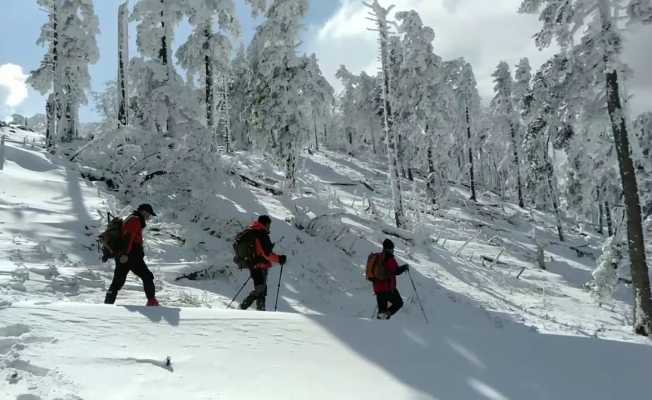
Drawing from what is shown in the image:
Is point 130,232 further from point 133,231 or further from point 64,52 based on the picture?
point 64,52

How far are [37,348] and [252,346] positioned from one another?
83.9 inches

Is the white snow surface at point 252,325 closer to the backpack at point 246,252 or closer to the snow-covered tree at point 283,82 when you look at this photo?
the backpack at point 246,252

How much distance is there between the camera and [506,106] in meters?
48.8

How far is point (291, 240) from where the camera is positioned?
48.7 ft

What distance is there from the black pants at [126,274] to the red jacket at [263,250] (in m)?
1.63

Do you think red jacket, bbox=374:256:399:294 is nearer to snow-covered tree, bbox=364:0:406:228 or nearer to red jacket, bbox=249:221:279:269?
red jacket, bbox=249:221:279:269

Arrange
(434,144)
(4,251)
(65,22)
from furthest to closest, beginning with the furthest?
(434,144) → (65,22) → (4,251)

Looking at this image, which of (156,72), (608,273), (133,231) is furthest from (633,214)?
(156,72)

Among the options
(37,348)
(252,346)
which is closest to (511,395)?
(252,346)

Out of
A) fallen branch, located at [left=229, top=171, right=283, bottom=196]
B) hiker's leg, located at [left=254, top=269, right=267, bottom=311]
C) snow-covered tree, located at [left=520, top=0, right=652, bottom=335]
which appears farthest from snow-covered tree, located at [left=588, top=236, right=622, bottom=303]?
hiker's leg, located at [left=254, top=269, right=267, bottom=311]

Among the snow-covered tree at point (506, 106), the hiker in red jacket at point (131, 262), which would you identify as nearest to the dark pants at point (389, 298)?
the hiker in red jacket at point (131, 262)

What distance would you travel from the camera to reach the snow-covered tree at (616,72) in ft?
38.8

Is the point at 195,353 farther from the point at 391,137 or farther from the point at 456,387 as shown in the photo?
the point at 391,137

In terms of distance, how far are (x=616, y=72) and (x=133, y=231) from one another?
39.0ft
